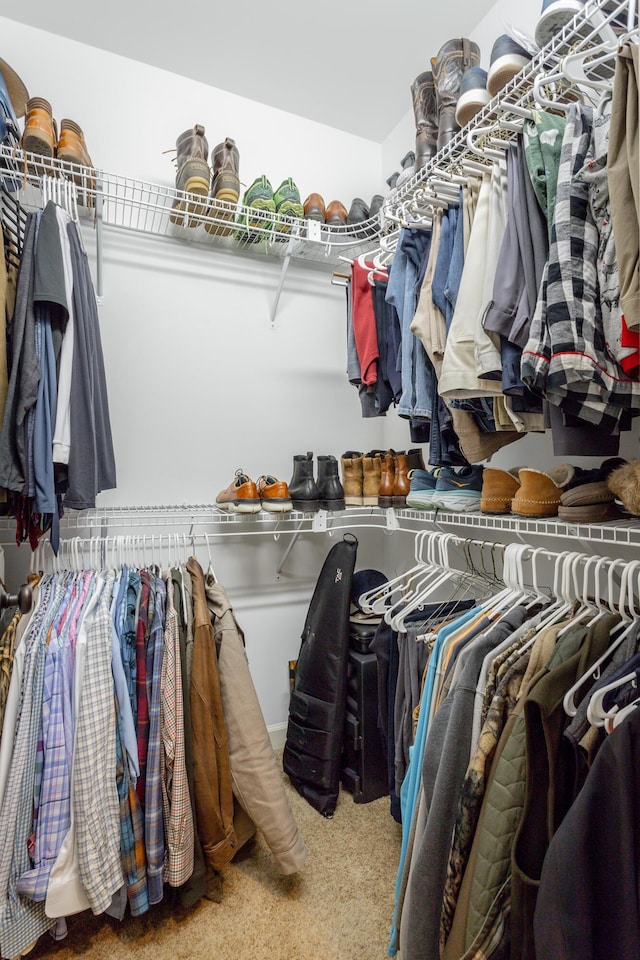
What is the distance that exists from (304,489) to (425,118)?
4.30ft

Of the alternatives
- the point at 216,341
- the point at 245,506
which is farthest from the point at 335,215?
the point at 245,506

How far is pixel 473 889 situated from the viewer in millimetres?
797

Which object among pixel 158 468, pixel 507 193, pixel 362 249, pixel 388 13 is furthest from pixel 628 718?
pixel 388 13

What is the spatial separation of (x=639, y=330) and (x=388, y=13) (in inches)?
71.1

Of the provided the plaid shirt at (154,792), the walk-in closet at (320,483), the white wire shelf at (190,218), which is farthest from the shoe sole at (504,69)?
the plaid shirt at (154,792)

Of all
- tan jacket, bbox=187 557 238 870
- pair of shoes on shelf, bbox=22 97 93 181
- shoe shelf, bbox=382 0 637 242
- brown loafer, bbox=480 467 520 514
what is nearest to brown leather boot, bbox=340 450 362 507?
brown loafer, bbox=480 467 520 514

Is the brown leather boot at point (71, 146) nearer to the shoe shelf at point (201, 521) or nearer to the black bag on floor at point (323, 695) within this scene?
the shoe shelf at point (201, 521)

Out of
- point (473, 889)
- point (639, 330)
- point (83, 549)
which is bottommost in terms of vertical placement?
point (473, 889)

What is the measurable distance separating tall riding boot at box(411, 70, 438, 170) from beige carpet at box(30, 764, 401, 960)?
84.8 inches

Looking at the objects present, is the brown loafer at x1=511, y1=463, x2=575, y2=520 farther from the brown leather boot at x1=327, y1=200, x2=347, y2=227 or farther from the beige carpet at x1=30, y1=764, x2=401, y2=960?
the brown leather boot at x1=327, y1=200, x2=347, y2=227

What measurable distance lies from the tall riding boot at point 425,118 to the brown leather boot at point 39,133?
1.15 meters

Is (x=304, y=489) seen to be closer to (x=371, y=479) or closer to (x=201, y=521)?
(x=371, y=479)

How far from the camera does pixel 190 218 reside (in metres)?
1.82

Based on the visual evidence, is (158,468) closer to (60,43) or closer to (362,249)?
(362,249)
